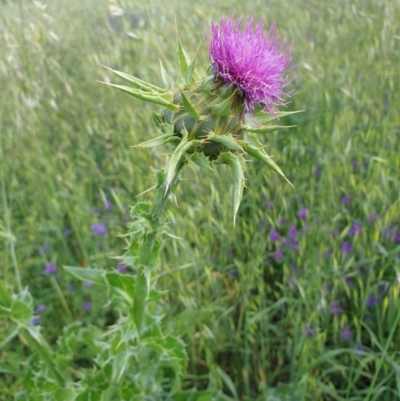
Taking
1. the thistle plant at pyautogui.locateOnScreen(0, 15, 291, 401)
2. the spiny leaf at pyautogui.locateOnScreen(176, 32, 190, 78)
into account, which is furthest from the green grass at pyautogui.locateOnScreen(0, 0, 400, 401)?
the spiny leaf at pyautogui.locateOnScreen(176, 32, 190, 78)

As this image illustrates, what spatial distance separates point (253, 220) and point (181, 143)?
1.01m

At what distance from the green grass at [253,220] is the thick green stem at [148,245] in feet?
1.38

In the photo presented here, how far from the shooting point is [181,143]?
1.23 meters

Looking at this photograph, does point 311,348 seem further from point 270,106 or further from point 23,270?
point 23,270

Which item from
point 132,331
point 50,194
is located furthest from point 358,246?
point 50,194

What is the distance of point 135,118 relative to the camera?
279 cm

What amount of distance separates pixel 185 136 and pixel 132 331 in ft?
2.11

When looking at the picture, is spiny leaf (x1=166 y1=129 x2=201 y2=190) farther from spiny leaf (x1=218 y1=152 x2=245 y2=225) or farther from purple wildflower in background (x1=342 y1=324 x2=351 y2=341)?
purple wildflower in background (x1=342 y1=324 x2=351 y2=341)

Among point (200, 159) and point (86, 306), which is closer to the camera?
point (200, 159)

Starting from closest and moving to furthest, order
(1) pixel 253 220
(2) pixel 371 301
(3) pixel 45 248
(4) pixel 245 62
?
(4) pixel 245 62 → (2) pixel 371 301 → (1) pixel 253 220 → (3) pixel 45 248

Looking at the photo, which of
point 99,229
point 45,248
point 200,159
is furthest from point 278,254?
point 45,248

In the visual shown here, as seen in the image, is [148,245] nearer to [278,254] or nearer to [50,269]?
→ [278,254]

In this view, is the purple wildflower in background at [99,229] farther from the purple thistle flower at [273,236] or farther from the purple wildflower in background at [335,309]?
the purple wildflower in background at [335,309]

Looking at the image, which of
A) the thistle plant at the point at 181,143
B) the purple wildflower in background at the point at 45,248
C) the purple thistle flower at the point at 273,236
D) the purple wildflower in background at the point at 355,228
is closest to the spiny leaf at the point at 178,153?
the thistle plant at the point at 181,143
